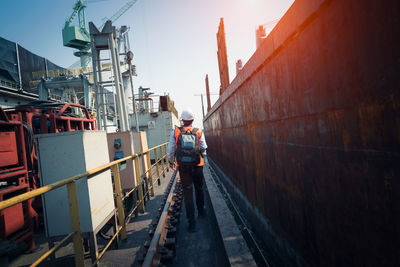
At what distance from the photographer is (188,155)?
4121mm

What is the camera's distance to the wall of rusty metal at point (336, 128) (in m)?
1.10

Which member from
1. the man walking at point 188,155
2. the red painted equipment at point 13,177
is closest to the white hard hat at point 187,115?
the man walking at point 188,155

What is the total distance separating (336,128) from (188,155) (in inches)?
117

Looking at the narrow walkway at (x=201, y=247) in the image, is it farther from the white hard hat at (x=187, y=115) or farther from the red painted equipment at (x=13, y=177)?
the red painted equipment at (x=13, y=177)

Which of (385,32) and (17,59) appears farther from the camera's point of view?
(17,59)

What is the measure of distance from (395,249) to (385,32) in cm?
120

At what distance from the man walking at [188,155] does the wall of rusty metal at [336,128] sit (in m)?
1.87

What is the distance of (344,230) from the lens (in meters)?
1.49

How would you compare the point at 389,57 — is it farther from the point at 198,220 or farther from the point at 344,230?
the point at 198,220

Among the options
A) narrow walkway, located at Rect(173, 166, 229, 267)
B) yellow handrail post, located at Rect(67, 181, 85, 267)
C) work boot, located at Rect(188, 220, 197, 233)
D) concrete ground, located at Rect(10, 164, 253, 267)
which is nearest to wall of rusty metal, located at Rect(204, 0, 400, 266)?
concrete ground, located at Rect(10, 164, 253, 267)

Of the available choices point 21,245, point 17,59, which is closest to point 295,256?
point 21,245

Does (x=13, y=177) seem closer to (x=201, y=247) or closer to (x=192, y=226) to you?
(x=192, y=226)

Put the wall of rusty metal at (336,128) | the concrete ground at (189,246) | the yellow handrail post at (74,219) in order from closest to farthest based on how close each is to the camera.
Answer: the wall of rusty metal at (336,128) → the yellow handrail post at (74,219) → the concrete ground at (189,246)

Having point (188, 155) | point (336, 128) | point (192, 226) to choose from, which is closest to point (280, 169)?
point (336, 128)
